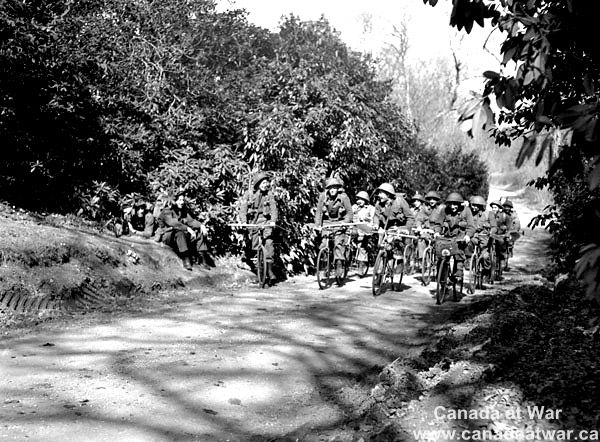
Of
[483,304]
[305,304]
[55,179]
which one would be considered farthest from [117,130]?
[483,304]

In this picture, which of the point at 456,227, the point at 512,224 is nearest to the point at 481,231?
the point at 456,227

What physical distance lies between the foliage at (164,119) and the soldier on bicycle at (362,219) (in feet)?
4.16

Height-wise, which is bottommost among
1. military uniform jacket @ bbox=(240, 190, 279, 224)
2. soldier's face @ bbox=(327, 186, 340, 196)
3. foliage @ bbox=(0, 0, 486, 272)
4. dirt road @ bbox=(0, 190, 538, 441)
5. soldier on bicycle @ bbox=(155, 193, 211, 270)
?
dirt road @ bbox=(0, 190, 538, 441)

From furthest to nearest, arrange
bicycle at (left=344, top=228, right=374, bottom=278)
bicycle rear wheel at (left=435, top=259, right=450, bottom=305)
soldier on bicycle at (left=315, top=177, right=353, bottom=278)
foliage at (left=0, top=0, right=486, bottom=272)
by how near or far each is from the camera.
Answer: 1. bicycle at (left=344, top=228, right=374, bottom=278)
2. soldier on bicycle at (left=315, top=177, right=353, bottom=278)
3. foliage at (left=0, top=0, right=486, bottom=272)
4. bicycle rear wheel at (left=435, top=259, right=450, bottom=305)

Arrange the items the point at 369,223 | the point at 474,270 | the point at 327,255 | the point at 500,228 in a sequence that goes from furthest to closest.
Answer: the point at 500,228, the point at 474,270, the point at 369,223, the point at 327,255

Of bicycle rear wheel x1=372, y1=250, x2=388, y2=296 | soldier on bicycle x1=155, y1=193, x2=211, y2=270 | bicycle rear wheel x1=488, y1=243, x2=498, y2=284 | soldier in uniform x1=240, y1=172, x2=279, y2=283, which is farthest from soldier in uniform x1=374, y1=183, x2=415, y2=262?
soldier on bicycle x1=155, y1=193, x2=211, y2=270

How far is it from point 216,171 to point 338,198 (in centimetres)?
289

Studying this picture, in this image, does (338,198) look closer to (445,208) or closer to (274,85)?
(445,208)

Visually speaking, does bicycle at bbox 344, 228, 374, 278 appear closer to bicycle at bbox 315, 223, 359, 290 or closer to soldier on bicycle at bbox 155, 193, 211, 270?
bicycle at bbox 315, 223, 359, 290

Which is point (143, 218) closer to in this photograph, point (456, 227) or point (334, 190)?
point (334, 190)

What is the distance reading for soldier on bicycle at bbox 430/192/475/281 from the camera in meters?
12.4

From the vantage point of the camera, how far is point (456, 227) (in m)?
12.6

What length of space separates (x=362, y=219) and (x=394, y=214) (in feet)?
2.63

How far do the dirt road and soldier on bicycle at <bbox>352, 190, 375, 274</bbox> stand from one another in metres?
3.39
